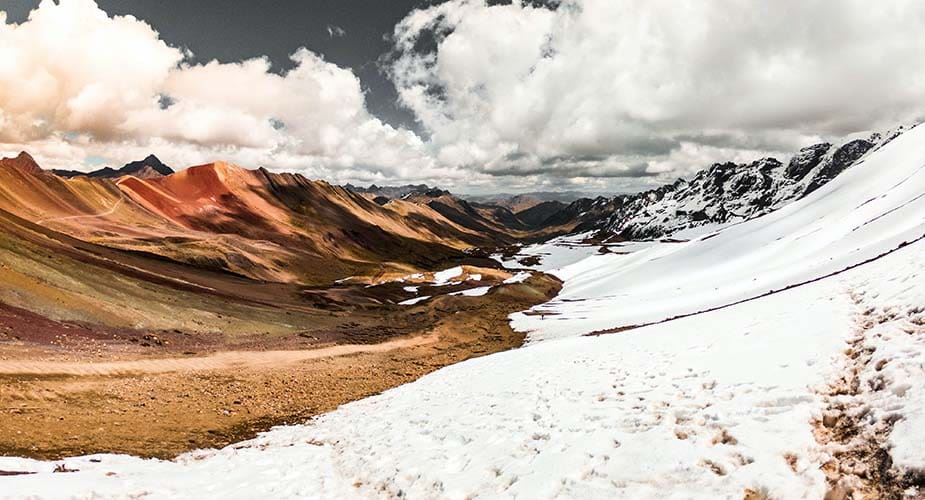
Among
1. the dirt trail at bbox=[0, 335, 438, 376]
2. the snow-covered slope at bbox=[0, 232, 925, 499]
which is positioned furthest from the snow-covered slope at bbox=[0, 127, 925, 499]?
the dirt trail at bbox=[0, 335, 438, 376]

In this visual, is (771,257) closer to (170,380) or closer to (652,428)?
(652,428)

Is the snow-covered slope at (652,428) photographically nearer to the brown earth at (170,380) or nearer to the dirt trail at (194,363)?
the brown earth at (170,380)

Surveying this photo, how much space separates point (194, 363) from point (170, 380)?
5.75 metres

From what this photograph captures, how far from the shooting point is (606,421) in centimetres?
1233

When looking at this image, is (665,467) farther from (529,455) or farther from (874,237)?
(874,237)

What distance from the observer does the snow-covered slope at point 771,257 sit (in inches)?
1601

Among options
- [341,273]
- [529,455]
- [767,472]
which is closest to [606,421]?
[529,455]

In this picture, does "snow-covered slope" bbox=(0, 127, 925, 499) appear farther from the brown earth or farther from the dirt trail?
the dirt trail

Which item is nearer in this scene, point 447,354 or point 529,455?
point 529,455

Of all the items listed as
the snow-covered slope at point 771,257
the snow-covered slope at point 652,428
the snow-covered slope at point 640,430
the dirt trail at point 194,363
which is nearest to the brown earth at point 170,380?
the dirt trail at point 194,363

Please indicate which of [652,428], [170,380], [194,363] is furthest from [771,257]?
[170,380]

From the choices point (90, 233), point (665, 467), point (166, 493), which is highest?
point (90, 233)

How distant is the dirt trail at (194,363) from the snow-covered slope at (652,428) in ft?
46.2

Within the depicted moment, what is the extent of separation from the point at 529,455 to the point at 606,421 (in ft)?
8.06
